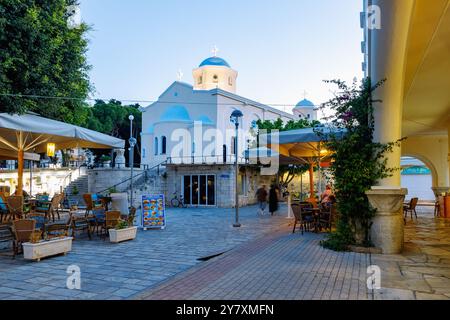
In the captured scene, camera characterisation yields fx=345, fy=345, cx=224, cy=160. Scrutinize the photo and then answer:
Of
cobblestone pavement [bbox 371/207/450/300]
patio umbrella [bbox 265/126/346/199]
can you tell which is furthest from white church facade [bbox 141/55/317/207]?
cobblestone pavement [bbox 371/207/450/300]

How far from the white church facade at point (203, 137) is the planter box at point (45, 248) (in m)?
14.8

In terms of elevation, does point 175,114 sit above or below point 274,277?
above

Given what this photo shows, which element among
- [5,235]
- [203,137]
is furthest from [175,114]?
[5,235]

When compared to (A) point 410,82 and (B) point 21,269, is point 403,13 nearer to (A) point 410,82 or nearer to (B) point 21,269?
(A) point 410,82

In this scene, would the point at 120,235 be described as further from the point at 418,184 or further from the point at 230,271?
the point at 418,184

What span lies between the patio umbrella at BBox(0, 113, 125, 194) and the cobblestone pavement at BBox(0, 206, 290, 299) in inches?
107

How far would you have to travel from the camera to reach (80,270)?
605 cm

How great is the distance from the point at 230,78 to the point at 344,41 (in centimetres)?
3031

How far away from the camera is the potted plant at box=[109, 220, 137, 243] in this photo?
8820mm

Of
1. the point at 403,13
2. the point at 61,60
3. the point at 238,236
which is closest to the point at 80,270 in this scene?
the point at 238,236

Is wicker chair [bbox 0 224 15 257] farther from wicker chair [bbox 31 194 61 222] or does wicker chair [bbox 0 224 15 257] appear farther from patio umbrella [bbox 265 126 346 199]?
patio umbrella [bbox 265 126 346 199]

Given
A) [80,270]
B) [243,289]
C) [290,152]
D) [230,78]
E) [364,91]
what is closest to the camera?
[243,289]

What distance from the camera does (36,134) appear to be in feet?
32.2

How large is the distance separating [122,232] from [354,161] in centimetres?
599
